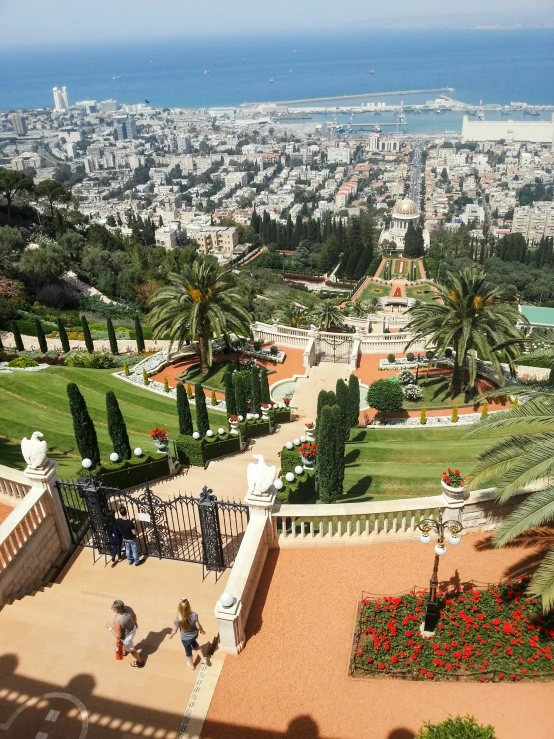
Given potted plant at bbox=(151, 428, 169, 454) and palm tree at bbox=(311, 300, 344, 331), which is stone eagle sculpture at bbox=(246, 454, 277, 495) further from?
palm tree at bbox=(311, 300, 344, 331)

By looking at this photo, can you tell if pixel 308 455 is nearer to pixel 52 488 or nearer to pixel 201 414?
pixel 201 414

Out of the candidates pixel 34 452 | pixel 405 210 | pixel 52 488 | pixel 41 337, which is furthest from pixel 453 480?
pixel 405 210

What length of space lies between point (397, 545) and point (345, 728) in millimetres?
4763

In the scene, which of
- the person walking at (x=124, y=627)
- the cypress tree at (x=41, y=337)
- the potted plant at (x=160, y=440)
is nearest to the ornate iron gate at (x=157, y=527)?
the person walking at (x=124, y=627)

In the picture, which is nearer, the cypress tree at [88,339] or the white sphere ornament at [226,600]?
the white sphere ornament at [226,600]

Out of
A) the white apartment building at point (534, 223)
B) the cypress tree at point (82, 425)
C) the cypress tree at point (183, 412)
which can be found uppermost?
the cypress tree at point (82, 425)

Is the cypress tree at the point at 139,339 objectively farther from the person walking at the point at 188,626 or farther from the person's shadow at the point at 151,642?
the person walking at the point at 188,626

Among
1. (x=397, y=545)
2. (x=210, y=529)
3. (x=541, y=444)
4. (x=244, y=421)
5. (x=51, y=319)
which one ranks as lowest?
(x=51, y=319)

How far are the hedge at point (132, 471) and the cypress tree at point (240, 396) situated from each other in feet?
21.1

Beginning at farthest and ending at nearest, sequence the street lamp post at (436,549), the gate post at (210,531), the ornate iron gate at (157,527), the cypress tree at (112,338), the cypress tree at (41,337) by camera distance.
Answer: the cypress tree at (112,338)
the cypress tree at (41,337)
the ornate iron gate at (157,527)
the gate post at (210,531)
the street lamp post at (436,549)

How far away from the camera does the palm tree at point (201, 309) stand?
3088cm

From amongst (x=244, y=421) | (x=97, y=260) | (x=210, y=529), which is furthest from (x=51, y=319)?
(x=210, y=529)

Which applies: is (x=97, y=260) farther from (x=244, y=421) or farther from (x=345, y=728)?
(x=345, y=728)

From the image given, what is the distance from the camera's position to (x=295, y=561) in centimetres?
1283
